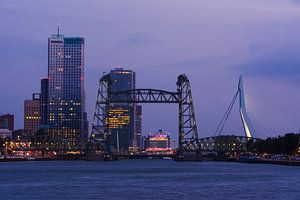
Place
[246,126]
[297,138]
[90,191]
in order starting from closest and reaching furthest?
1. [90,191]
2. [246,126]
3. [297,138]

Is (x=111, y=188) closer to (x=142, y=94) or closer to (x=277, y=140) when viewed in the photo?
(x=142, y=94)

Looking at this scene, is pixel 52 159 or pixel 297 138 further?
pixel 52 159

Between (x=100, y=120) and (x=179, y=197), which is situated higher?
(x=100, y=120)

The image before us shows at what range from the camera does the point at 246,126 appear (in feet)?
443

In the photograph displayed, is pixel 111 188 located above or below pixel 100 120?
below

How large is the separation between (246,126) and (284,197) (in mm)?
80492

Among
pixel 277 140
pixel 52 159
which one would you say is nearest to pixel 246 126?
pixel 277 140

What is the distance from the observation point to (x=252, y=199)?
5362cm

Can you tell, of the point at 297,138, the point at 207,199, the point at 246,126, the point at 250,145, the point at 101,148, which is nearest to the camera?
the point at 207,199

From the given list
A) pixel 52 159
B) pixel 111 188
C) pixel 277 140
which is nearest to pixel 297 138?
pixel 277 140

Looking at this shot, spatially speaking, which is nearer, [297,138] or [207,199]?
[207,199]

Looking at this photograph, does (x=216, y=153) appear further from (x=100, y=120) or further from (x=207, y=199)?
(x=207, y=199)

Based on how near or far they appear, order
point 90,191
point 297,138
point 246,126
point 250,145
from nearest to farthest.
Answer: point 90,191
point 246,126
point 297,138
point 250,145

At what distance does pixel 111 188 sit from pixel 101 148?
90751 mm
